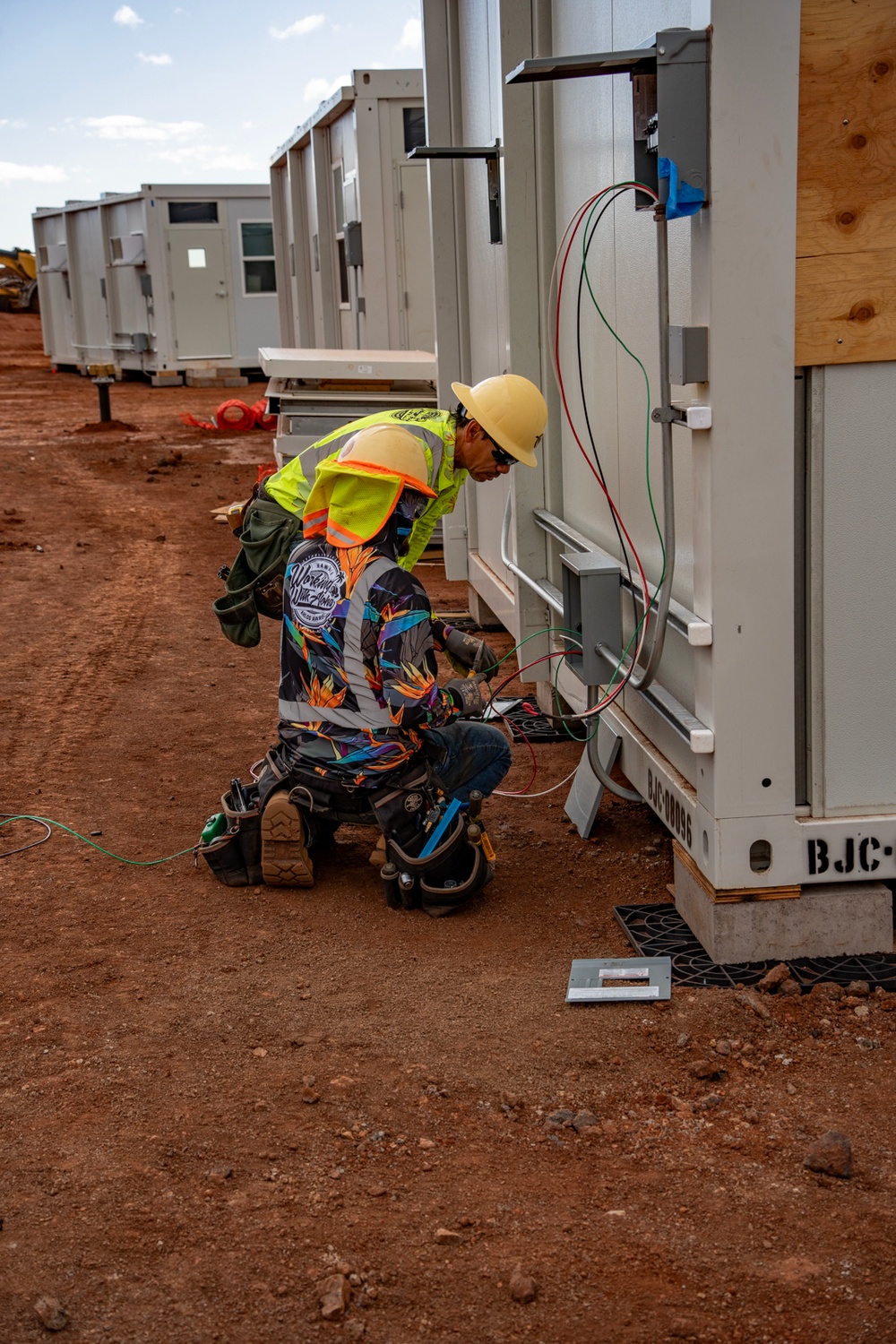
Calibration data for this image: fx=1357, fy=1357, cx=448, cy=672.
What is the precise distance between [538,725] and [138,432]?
13.5m

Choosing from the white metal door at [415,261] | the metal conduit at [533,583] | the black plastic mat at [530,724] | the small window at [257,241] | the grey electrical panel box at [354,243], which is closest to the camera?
the metal conduit at [533,583]

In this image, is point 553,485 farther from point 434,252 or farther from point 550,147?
point 434,252

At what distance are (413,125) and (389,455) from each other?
748 centimetres

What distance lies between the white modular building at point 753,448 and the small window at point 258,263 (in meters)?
18.7

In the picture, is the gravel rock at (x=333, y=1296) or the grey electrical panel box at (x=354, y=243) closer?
the gravel rock at (x=333, y=1296)

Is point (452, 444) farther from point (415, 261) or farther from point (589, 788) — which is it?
point (415, 261)

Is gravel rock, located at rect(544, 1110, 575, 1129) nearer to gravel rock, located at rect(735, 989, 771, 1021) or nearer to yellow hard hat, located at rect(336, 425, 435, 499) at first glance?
gravel rock, located at rect(735, 989, 771, 1021)

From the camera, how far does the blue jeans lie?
4.45 meters

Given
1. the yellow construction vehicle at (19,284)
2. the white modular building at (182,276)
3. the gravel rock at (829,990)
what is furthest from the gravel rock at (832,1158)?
the yellow construction vehicle at (19,284)

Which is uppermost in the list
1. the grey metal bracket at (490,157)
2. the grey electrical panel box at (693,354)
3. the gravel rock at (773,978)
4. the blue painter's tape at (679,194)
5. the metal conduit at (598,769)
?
the grey metal bracket at (490,157)

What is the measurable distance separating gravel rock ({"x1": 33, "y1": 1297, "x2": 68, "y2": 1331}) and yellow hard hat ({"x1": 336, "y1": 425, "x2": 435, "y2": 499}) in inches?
94.2

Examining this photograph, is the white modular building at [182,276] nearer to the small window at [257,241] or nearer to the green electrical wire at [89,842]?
the small window at [257,241]

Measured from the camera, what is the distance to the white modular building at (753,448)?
3.21m

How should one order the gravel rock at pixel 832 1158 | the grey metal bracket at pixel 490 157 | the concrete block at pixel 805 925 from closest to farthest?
the gravel rock at pixel 832 1158 < the concrete block at pixel 805 925 < the grey metal bracket at pixel 490 157
